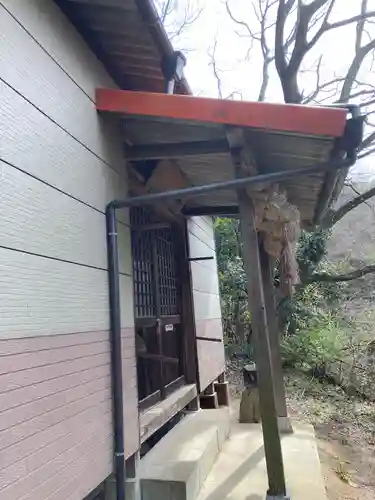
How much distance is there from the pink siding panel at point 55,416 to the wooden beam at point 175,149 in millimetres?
1409

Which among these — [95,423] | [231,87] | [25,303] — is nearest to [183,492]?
[95,423]

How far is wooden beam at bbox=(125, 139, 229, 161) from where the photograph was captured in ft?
10.0

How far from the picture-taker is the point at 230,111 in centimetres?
261

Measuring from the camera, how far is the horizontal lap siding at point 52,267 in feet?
5.73

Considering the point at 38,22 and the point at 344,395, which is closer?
the point at 38,22

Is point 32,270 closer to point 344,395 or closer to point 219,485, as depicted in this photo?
point 219,485

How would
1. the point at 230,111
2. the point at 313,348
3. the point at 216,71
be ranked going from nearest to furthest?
the point at 230,111, the point at 313,348, the point at 216,71

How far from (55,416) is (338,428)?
20.3 feet

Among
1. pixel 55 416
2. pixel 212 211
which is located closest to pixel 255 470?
pixel 55 416

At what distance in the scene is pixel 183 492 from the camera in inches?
113

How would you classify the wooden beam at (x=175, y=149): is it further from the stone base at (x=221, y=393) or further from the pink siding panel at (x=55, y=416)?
the stone base at (x=221, y=393)

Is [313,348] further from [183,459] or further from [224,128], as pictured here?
[224,128]

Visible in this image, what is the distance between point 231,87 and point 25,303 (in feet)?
42.4

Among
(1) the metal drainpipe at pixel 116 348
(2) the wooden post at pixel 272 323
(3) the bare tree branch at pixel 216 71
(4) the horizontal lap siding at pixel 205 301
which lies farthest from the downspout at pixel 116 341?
(3) the bare tree branch at pixel 216 71
